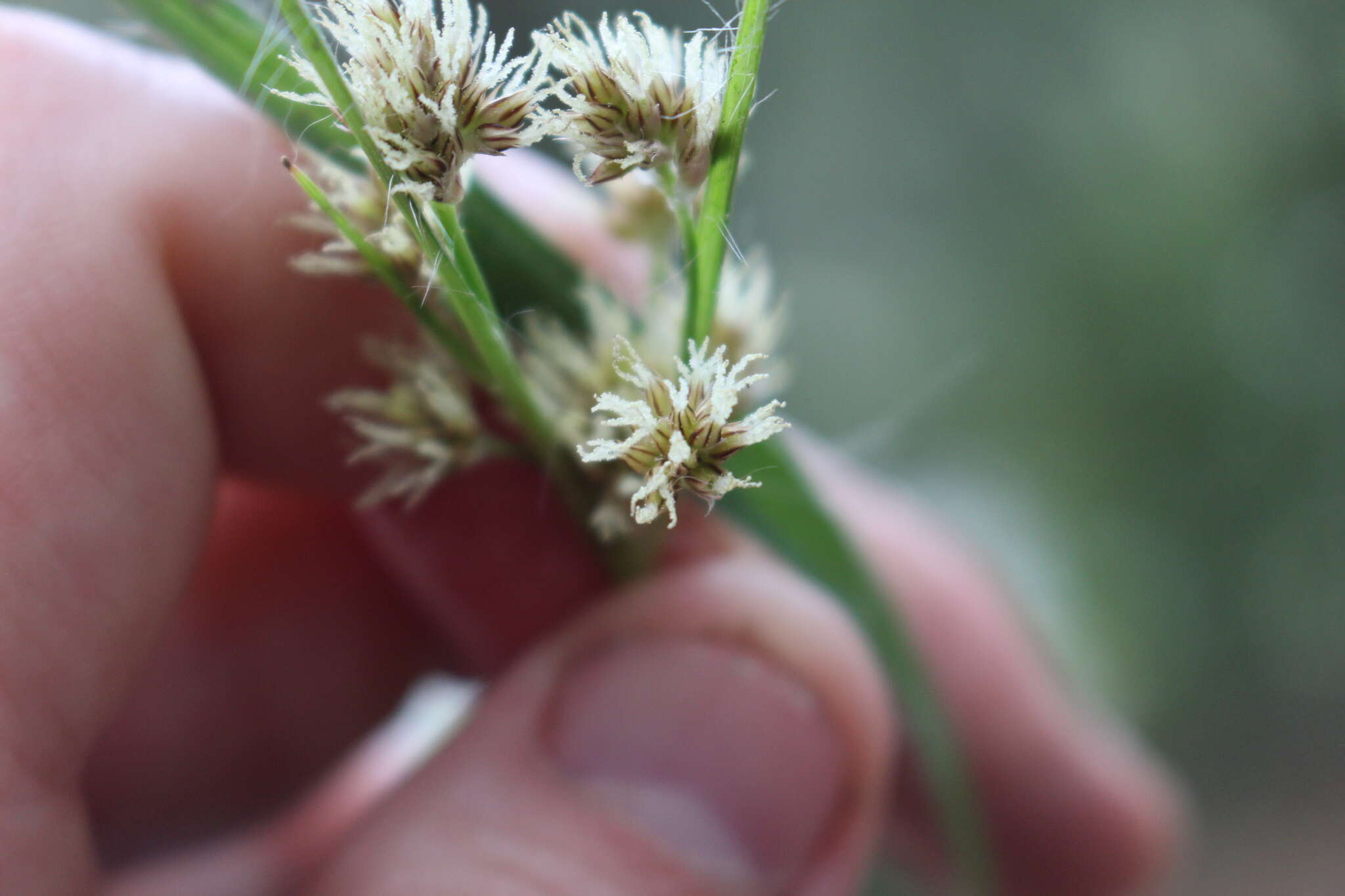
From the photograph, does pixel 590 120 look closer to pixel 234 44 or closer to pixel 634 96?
pixel 634 96

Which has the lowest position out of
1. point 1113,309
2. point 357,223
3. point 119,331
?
point 1113,309

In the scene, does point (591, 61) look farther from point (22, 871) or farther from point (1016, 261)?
point (1016, 261)

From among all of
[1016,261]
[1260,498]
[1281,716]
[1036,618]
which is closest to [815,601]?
[1036,618]

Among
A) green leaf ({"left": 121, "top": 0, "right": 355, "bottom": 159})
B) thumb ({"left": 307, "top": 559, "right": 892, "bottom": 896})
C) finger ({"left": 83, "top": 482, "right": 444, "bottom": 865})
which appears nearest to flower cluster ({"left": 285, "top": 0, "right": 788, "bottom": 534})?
green leaf ({"left": 121, "top": 0, "right": 355, "bottom": 159})

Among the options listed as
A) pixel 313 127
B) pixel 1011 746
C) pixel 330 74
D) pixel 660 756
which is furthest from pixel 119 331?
pixel 1011 746

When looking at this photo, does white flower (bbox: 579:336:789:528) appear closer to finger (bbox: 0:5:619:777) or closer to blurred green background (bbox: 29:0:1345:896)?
finger (bbox: 0:5:619:777)

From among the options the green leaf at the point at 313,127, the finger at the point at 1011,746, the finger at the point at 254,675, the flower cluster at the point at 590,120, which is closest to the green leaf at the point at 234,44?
the green leaf at the point at 313,127
